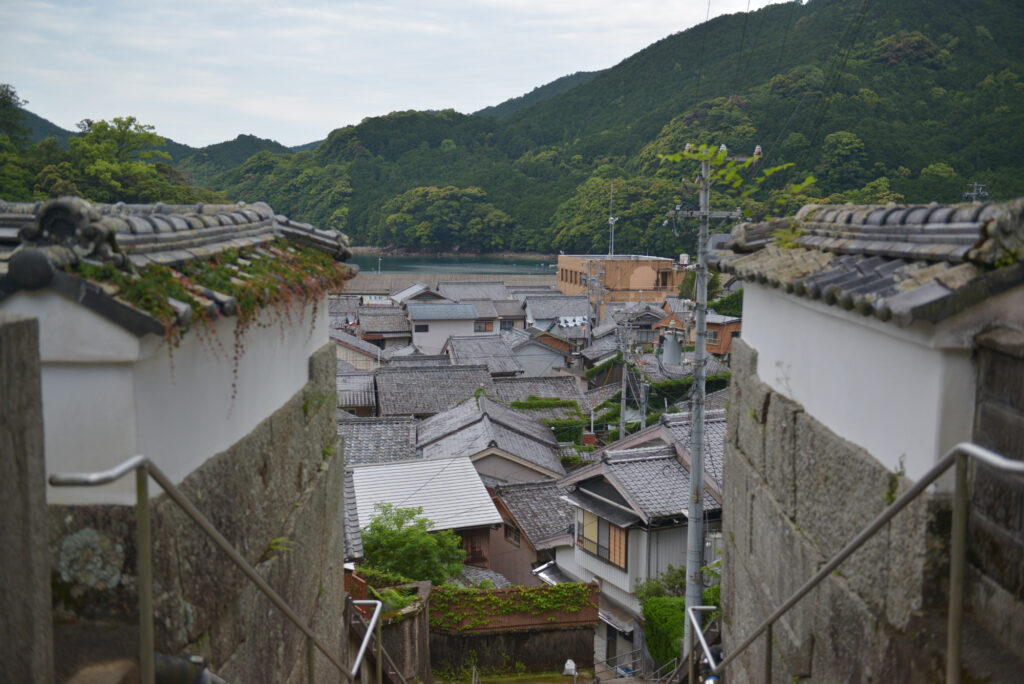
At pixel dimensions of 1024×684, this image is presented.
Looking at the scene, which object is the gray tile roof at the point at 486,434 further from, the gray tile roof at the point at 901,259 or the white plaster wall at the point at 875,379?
the gray tile roof at the point at 901,259

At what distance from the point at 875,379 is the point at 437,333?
37.2 m

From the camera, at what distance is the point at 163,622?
291 cm

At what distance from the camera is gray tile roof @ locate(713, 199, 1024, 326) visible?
271 centimetres

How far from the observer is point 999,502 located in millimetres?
2637

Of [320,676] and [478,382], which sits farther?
[478,382]

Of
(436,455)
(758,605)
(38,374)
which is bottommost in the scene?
(436,455)

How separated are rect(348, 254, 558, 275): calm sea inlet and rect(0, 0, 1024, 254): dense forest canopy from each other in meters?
2.17

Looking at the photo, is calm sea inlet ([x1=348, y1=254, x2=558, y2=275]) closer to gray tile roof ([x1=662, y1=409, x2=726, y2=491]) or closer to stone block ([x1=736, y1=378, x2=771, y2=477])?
gray tile roof ([x1=662, y1=409, x2=726, y2=491])

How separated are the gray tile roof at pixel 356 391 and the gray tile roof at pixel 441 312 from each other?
11.6 m

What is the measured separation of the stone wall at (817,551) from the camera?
2.99m

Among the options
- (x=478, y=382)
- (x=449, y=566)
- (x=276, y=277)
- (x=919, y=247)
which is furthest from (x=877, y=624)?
(x=478, y=382)

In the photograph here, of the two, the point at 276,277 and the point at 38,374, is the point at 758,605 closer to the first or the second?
the point at 276,277

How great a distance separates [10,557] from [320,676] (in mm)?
3872

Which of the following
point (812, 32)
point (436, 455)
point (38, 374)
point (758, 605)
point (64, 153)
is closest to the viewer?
point (38, 374)
